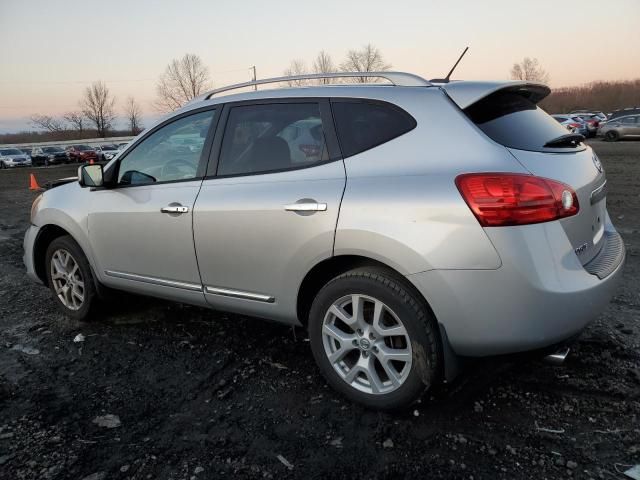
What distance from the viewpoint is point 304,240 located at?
110 inches

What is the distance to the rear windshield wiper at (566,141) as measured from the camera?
275cm

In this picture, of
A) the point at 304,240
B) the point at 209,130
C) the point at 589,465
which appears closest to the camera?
the point at 589,465

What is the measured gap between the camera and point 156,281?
365 centimetres

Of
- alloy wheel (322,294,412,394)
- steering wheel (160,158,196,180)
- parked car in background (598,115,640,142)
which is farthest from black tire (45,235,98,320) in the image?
parked car in background (598,115,640,142)

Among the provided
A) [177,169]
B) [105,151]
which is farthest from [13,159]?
[177,169]

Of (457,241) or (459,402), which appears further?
(459,402)

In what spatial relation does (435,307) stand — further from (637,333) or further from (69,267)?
(69,267)

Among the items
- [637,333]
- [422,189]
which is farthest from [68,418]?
[637,333]

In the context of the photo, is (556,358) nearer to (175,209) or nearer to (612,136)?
(175,209)

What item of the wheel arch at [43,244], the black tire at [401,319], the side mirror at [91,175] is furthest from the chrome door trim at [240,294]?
the wheel arch at [43,244]

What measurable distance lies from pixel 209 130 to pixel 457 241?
6.22 ft

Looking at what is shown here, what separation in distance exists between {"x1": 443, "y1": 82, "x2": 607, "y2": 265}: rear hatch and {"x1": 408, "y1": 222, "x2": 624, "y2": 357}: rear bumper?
0.59 ft

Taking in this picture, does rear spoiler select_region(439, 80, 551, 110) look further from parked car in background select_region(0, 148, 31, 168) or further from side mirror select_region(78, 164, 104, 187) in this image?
parked car in background select_region(0, 148, 31, 168)

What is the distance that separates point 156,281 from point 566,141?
9.14 ft
